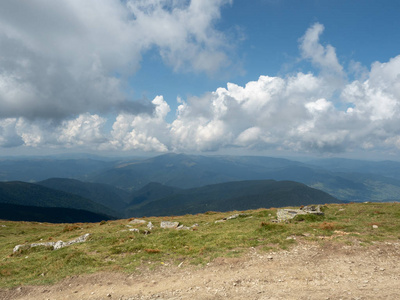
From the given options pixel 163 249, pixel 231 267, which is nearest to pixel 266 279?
pixel 231 267

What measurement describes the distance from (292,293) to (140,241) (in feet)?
49.4

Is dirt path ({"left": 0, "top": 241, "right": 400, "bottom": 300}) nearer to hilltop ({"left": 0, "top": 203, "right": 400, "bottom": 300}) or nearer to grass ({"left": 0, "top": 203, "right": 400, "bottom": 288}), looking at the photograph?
hilltop ({"left": 0, "top": 203, "right": 400, "bottom": 300})

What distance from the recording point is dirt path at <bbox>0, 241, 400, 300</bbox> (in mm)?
9742

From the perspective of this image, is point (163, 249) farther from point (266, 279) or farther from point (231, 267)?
point (266, 279)

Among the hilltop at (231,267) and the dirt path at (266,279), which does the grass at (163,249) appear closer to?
the hilltop at (231,267)

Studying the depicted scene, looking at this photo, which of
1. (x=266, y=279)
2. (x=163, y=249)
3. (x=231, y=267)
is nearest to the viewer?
(x=266, y=279)

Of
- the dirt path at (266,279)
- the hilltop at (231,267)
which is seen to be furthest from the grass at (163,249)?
the dirt path at (266,279)

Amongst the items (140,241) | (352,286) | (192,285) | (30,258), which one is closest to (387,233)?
(352,286)

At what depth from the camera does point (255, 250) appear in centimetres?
1520

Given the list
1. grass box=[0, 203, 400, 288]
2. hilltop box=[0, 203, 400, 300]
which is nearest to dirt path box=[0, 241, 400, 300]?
hilltop box=[0, 203, 400, 300]

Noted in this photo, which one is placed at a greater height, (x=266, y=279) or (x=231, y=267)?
(x=266, y=279)

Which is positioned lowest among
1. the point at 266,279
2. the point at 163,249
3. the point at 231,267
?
the point at 163,249

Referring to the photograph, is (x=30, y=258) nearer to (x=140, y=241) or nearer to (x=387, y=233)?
(x=140, y=241)

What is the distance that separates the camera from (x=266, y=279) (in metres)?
11.1
